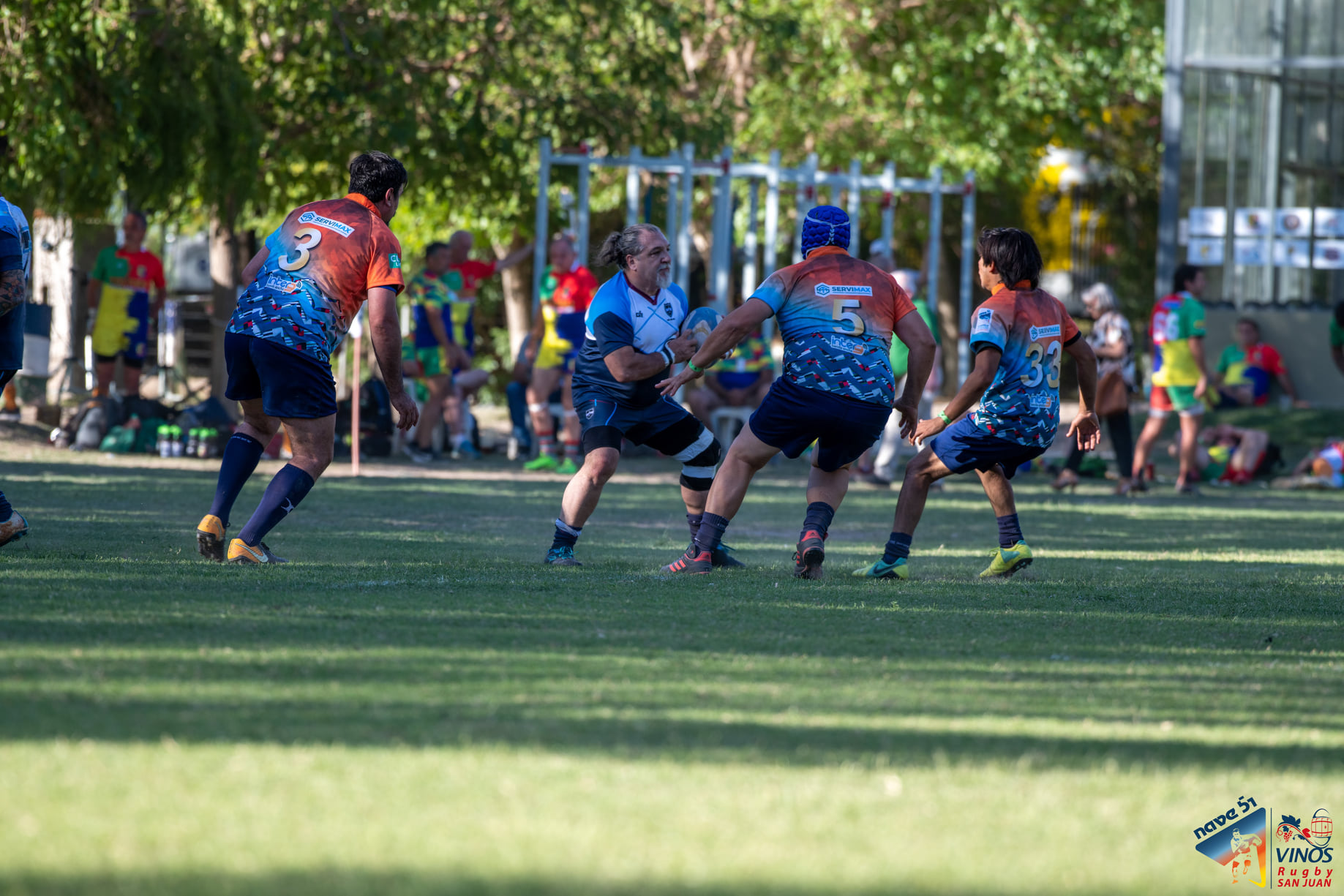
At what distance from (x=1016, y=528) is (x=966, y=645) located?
2.26 m

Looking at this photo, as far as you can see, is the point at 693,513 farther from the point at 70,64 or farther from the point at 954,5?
the point at 954,5

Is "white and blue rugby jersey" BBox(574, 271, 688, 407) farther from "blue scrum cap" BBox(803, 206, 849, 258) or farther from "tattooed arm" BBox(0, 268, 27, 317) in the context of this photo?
"tattooed arm" BBox(0, 268, 27, 317)

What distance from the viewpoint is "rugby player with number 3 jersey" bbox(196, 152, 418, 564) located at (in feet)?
24.1

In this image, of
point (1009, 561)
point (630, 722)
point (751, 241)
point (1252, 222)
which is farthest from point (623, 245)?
point (1252, 222)

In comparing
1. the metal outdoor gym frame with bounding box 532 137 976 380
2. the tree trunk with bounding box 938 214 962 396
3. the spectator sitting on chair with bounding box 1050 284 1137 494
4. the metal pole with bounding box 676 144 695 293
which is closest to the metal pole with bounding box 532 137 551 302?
the metal outdoor gym frame with bounding box 532 137 976 380

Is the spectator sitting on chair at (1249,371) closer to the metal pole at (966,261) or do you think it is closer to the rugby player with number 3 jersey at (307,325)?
the metal pole at (966,261)

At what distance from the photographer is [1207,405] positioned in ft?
65.8

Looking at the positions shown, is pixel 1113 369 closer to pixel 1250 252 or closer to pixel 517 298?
pixel 1250 252

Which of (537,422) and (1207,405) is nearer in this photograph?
(537,422)

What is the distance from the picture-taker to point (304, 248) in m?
7.40

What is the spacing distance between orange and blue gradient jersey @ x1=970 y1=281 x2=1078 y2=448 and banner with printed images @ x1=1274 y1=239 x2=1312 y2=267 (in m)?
15.6

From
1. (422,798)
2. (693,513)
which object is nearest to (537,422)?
(693,513)

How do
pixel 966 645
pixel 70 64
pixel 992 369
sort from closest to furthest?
pixel 966 645, pixel 992 369, pixel 70 64

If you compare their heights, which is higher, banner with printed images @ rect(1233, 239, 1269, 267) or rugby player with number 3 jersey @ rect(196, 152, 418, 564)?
banner with printed images @ rect(1233, 239, 1269, 267)
